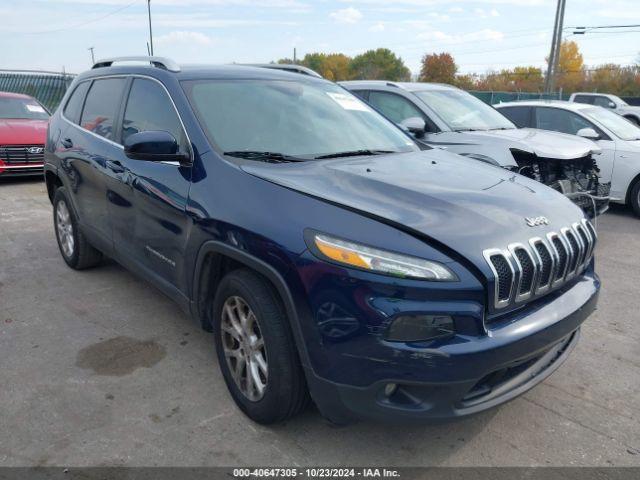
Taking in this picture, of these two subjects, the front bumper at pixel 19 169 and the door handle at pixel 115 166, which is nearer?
the door handle at pixel 115 166


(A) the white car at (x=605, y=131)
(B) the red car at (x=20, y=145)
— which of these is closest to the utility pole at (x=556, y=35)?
(A) the white car at (x=605, y=131)

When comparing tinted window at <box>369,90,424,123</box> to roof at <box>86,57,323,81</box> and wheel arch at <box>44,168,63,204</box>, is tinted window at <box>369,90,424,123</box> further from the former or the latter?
wheel arch at <box>44,168,63,204</box>

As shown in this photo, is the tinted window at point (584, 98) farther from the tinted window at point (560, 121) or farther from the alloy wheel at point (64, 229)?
the alloy wheel at point (64, 229)

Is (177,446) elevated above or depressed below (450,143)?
below

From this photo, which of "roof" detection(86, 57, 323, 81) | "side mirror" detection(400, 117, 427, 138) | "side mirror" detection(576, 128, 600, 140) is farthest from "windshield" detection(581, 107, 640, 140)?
"roof" detection(86, 57, 323, 81)

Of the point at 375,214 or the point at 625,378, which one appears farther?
the point at 625,378

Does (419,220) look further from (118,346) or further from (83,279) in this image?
(83,279)

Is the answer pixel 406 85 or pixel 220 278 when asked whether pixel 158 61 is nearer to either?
pixel 220 278

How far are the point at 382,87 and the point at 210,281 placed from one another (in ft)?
16.5

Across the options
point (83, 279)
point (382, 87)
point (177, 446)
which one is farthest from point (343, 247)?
point (382, 87)

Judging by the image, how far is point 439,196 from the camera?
105 inches

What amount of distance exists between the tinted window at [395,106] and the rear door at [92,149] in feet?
11.8

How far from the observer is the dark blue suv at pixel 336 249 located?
221 cm

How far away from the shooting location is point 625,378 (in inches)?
132
